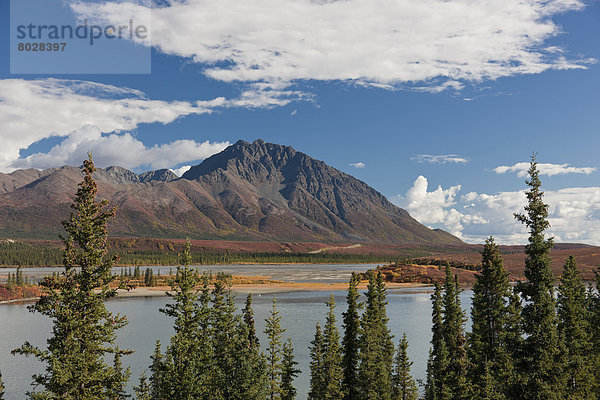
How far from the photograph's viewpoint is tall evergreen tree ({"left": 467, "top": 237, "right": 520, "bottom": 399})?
139ft

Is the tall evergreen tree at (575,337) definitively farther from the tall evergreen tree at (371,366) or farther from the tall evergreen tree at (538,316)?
the tall evergreen tree at (371,366)

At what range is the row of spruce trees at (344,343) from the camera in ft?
95.9

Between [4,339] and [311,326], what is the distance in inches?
2536

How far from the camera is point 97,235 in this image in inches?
1187

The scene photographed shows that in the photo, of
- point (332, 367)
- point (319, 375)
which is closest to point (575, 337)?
point (332, 367)

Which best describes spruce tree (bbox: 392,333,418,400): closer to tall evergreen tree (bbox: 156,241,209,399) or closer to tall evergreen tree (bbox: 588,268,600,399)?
tall evergreen tree (bbox: 588,268,600,399)

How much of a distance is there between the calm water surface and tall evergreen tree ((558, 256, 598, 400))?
2667cm

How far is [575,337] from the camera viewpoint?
51.2 meters

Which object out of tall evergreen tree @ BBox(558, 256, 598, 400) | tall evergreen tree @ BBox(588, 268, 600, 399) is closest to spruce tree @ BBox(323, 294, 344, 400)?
tall evergreen tree @ BBox(558, 256, 598, 400)

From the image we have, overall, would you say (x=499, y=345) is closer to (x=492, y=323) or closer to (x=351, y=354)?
(x=492, y=323)

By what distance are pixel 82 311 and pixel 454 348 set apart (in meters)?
39.9

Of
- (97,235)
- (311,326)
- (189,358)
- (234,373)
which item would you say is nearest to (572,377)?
(234,373)

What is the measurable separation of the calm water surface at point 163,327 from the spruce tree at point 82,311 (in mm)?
41800

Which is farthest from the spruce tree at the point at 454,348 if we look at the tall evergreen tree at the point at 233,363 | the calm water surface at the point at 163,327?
A: the calm water surface at the point at 163,327
